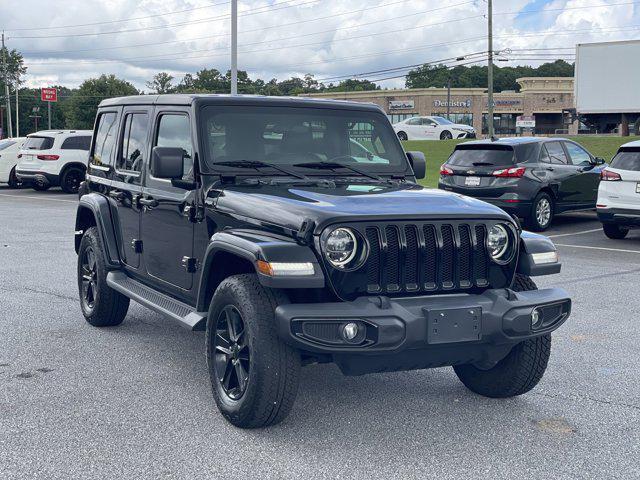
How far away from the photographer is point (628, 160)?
13328 mm

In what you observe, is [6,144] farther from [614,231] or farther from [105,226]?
[105,226]

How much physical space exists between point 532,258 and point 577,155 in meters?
12.1

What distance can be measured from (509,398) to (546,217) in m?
10.6

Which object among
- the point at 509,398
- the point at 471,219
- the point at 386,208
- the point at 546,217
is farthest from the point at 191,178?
the point at 546,217

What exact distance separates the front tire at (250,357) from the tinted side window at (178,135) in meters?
1.21

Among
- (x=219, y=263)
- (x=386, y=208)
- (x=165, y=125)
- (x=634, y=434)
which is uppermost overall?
(x=165, y=125)

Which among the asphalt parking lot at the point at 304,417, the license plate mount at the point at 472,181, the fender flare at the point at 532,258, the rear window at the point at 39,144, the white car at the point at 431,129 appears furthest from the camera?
the white car at the point at 431,129

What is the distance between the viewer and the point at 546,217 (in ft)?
50.7

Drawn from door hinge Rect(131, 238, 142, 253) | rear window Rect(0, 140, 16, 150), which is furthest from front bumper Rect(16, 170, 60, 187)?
door hinge Rect(131, 238, 142, 253)

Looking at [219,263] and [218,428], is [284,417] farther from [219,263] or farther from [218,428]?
[219,263]

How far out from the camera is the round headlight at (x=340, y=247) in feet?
14.6

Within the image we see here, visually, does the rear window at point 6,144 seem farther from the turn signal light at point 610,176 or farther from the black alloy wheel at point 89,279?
the black alloy wheel at point 89,279

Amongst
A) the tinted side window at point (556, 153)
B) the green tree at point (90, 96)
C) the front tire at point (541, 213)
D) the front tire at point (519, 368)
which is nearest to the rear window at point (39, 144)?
the tinted side window at point (556, 153)

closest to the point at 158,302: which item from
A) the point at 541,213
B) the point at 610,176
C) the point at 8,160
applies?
the point at 610,176
